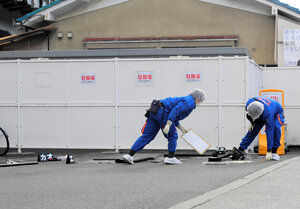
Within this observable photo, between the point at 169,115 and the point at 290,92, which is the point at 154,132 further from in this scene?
the point at 290,92

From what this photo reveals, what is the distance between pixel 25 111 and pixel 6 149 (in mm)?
1205

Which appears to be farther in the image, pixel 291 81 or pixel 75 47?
pixel 75 47

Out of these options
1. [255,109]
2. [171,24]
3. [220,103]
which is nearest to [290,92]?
[220,103]

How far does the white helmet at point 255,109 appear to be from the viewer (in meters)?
11.8

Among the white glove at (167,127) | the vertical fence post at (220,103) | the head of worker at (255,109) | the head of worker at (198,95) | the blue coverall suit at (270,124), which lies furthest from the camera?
the vertical fence post at (220,103)

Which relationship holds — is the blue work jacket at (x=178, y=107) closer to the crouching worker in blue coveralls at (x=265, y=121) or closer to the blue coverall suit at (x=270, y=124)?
the crouching worker in blue coveralls at (x=265, y=121)

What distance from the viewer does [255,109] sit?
1184 centimetres

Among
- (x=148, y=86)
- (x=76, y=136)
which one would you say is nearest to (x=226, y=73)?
(x=148, y=86)

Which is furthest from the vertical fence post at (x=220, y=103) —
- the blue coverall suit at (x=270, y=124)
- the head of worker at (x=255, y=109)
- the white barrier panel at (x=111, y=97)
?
the head of worker at (x=255, y=109)

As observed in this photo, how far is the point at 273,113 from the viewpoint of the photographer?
12.3 m

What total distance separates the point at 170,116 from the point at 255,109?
Answer: 5.97ft

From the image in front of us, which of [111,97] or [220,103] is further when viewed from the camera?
[111,97]

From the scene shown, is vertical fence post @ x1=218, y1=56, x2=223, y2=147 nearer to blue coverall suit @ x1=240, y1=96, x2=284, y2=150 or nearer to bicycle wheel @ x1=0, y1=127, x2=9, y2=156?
blue coverall suit @ x1=240, y1=96, x2=284, y2=150

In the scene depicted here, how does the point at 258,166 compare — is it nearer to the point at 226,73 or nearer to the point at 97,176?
the point at 97,176
